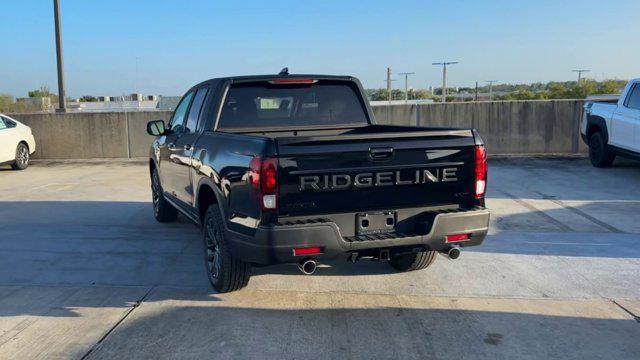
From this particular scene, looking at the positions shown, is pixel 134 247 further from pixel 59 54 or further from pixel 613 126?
pixel 59 54

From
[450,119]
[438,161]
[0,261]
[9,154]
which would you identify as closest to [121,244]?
[0,261]

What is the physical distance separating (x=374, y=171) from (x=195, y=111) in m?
2.59

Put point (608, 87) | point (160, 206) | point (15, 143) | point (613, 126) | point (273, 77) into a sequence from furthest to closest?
point (608, 87) < point (15, 143) < point (613, 126) < point (160, 206) < point (273, 77)

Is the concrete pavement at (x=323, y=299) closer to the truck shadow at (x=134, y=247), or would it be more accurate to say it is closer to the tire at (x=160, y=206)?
the truck shadow at (x=134, y=247)

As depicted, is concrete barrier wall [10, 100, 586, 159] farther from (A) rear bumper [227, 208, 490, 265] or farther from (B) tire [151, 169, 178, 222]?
(A) rear bumper [227, 208, 490, 265]

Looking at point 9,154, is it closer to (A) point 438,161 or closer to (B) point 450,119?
(B) point 450,119

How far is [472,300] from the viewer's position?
470cm

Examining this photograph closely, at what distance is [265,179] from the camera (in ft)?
12.5

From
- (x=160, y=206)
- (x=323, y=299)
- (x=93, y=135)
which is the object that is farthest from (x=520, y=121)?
(x=323, y=299)

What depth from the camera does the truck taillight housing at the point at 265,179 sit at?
3.80m

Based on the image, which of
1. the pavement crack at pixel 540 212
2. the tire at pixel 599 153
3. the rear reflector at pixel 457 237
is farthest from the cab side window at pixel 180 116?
the tire at pixel 599 153

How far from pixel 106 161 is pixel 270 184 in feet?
42.1

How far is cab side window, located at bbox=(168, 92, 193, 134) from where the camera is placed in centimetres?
637

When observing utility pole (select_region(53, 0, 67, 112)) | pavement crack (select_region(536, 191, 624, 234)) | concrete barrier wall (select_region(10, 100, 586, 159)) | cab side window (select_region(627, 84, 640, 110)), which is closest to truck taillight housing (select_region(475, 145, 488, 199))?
pavement crack (select_region(536, 191, 624, 234))
